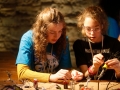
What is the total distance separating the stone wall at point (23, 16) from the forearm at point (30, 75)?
5.71ft

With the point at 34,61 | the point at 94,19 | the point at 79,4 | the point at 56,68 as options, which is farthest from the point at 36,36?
the point at 79,4

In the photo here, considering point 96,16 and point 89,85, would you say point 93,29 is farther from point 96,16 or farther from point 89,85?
point 89,85

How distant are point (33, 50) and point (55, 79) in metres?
0.31

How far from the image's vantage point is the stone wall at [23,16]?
3.18 m

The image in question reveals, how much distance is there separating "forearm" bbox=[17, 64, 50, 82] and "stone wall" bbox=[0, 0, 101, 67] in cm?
174

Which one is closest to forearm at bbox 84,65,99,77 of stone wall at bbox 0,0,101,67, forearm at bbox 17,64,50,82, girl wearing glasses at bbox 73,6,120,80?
girl wearing glasses at bbox 73,6,120,80

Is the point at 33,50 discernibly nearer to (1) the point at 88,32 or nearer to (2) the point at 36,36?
(2) the point at 36,36

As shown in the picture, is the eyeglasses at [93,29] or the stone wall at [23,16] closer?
the eyeglasses at [93,29]

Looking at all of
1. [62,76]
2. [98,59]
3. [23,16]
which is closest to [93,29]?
[98,59]

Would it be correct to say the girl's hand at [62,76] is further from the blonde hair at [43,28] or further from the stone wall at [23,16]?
the stone wall at [23,16]

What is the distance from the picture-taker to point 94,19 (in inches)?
→ 66.3

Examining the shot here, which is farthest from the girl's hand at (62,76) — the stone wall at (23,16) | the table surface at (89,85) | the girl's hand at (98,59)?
the stone wall at (23,16)

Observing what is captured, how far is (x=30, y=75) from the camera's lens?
4.98 feet

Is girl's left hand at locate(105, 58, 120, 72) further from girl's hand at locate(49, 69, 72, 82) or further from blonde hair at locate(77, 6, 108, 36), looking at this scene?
blonde hair at locate(77, 6, 108, 36)
